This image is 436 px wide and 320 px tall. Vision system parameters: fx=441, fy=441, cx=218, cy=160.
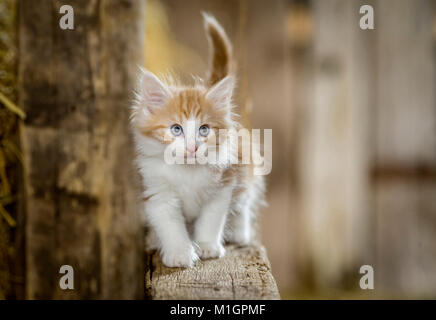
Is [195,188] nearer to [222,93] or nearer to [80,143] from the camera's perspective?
[222,93]

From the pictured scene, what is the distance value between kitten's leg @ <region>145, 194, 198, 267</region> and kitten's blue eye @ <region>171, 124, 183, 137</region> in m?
0.17

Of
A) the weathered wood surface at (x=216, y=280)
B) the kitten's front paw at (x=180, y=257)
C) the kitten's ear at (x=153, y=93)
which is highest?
the kitten's ear at (x=153, y=93)

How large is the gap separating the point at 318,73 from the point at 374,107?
362 mm

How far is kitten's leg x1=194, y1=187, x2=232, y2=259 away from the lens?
3.48 ft

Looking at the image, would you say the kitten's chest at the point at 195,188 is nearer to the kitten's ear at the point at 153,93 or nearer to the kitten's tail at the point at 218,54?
the kitten's ear at the point at 153,93

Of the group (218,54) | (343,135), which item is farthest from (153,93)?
(343,135)

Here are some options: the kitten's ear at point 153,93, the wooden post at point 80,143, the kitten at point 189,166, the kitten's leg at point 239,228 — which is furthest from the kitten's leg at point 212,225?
the wooden post at point 80,143

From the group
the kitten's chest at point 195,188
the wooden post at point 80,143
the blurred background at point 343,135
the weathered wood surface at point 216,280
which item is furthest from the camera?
the blurred background at point 343,135

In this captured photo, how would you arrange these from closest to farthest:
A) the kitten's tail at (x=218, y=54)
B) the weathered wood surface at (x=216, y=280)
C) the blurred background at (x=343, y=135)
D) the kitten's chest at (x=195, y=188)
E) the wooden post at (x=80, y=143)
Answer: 1. the weathered wood surface at (x=216, y=280)
2. the kitten's chest at (x=195, y=188)
3. the kitten's tail at (x=218, y=54)
4. the wooden post at (x=80, y=143)
5. the blurred background at (x=343, y=135)

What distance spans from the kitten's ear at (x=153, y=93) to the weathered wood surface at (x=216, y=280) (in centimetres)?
37

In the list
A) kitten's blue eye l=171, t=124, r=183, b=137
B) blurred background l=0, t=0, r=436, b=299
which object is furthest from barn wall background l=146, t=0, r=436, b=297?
kitten's blue eye l=171, t=124, r=183, b=137

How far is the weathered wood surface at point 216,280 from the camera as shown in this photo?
0.88m

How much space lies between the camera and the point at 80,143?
142 centimetres
